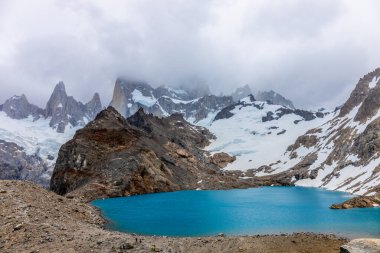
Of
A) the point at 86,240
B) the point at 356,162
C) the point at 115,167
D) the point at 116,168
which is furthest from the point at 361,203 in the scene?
the point at 115,167

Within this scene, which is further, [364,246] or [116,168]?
[116,168]

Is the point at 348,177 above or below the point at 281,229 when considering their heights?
above

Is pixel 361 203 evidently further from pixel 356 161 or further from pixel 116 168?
pixel 116 168

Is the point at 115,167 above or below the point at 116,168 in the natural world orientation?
above

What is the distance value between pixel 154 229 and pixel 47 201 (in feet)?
48.6

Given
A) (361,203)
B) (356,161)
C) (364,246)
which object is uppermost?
(356,161)

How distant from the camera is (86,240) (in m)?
36.8

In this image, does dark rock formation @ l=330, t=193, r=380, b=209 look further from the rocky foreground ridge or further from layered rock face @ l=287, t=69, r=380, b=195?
the rocky foreground ridge

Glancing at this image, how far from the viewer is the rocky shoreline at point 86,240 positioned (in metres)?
35.0

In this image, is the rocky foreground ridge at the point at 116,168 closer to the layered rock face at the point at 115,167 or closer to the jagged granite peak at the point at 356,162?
the layered rock face at the point at 115,167

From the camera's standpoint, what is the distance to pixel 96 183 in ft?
428

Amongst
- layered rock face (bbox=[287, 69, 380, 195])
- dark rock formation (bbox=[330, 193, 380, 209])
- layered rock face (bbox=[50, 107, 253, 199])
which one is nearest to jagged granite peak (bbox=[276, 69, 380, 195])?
layered rock face (bbox=[287, 69, 380, 195])

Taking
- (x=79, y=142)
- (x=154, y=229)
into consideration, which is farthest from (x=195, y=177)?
(x=154, y=229)

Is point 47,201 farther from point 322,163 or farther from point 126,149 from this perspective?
point 322,163
